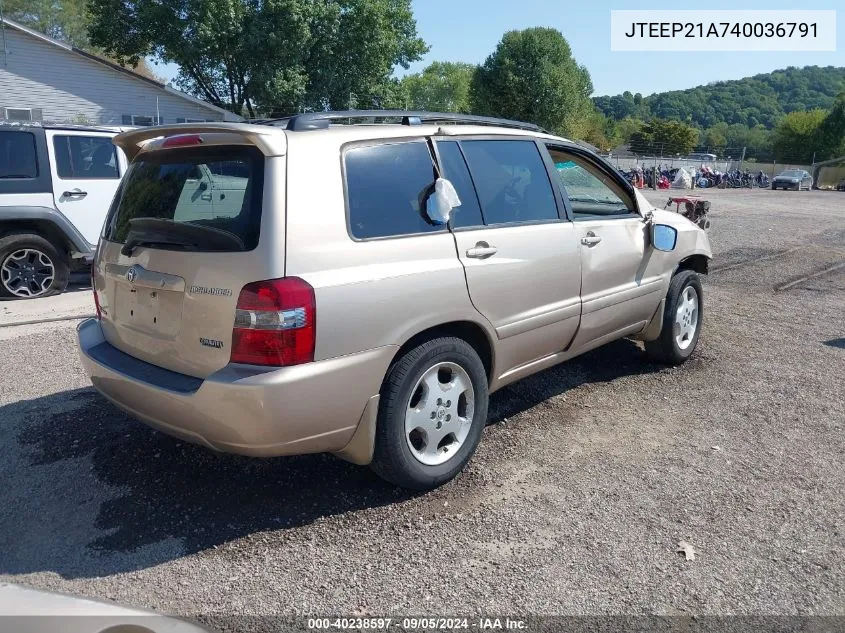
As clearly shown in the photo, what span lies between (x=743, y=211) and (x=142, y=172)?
72.4ft

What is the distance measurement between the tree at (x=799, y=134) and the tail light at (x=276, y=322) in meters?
90.8

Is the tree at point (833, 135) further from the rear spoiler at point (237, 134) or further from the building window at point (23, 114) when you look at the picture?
the rear spoiler at point (237, 134)

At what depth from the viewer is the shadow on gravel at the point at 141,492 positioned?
9.92ft

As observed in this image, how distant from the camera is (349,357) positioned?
2965 mm

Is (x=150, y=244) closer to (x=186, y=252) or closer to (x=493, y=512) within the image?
(x=186, y=252)

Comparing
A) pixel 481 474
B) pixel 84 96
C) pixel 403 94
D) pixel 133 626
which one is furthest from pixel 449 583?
pixel 403 94

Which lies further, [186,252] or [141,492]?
[141,492]

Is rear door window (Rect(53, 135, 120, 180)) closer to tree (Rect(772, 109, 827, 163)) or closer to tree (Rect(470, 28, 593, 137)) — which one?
tree (Rect(470, 28, 593, 137))

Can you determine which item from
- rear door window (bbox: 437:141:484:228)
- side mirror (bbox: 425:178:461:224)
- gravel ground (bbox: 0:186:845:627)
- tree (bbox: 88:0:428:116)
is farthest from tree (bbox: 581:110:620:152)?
side mirror (bbox: 425:178:461:224)

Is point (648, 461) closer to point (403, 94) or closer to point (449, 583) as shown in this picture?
point (449, 583)

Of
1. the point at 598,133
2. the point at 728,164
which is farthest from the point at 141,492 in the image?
the point at 598,133

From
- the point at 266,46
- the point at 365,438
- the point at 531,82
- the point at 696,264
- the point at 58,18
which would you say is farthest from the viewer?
the point at 531,82

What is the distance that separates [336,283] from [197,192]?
0.94 meters

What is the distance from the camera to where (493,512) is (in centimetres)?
333
